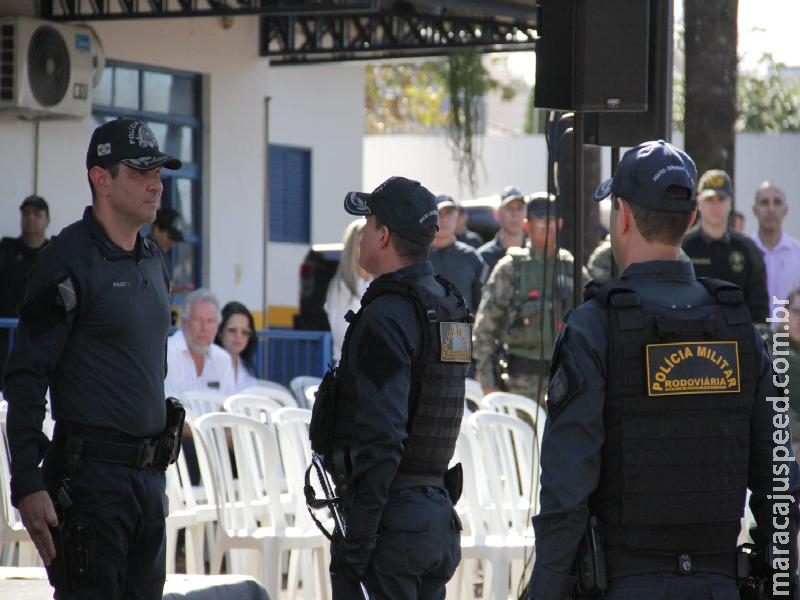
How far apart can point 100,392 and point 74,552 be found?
0.46 metres

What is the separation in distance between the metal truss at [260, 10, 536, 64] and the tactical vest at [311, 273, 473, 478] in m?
10.3

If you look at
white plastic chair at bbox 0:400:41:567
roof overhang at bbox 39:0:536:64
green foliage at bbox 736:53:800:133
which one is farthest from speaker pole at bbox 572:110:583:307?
green foliage at bbox 736:53:800:133

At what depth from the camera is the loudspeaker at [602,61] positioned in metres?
5.48

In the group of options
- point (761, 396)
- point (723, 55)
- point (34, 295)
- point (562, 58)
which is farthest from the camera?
point (723, 55)

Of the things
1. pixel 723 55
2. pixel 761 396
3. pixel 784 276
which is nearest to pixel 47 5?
pixel 723 55

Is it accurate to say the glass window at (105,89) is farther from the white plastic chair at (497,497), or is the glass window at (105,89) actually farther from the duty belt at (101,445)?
the duty belt at (101,445)

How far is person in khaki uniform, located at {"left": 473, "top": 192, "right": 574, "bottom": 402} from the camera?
29.2 ft

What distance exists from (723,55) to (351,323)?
7755 mm

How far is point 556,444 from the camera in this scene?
3352 millimetres

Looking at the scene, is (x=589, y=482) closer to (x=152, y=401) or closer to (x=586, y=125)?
(x=152, y=401)

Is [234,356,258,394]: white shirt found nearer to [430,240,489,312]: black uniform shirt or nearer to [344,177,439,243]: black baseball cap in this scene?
[430,240,489,312]: black uniform shirt

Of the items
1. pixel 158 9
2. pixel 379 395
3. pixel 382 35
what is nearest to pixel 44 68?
pixel 158 9

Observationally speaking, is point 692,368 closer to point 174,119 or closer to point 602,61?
point 602,61

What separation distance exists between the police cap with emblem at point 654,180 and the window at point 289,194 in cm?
1267
